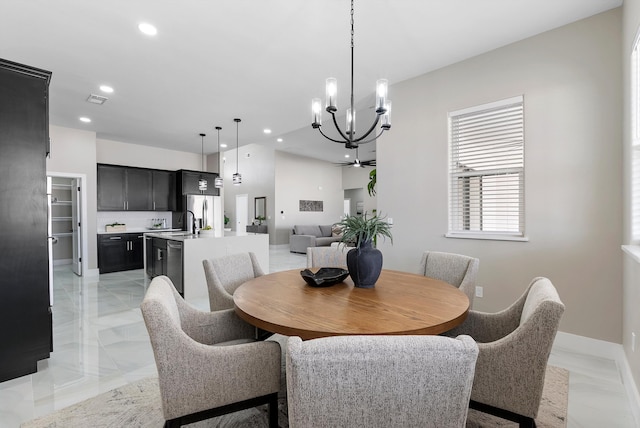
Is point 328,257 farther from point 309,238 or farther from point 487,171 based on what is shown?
point 309,238

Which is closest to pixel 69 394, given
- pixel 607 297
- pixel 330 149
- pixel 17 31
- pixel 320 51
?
pixel 17 31

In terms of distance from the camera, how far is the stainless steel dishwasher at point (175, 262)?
14.7 ft

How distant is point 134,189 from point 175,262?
11.0ft

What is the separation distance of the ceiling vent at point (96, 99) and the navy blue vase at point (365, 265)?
14.8 ft

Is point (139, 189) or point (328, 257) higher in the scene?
point (139, 189)

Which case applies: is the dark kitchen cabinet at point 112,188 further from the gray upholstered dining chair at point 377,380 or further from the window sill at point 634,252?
the window sill at point 634,252

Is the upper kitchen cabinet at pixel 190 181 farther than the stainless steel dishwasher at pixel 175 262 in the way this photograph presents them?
Yes

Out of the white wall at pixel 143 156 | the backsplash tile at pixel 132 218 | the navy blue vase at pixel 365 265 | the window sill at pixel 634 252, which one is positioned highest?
the white wall at pixel 143 156

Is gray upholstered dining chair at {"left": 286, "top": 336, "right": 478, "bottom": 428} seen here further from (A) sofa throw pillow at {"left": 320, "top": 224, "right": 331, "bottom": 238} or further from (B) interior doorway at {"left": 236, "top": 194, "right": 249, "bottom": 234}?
(B) interior doorway at {"left": 236, "top": 194, "right": 249, "bottom": 234}

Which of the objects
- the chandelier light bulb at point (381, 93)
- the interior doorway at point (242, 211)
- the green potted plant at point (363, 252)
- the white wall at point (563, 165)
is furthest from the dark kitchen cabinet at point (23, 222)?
the interior doorway at point (242, 211)

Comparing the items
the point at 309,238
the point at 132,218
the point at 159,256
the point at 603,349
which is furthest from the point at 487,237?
the point at 132,218

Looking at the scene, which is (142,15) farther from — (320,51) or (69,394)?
(69,394)

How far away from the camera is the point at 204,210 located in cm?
773

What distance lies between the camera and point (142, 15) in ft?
8.63
